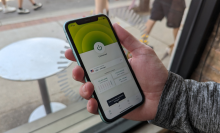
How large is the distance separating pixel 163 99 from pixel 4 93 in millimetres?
619

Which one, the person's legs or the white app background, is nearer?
the white app background

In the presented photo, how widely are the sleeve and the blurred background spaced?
30cm

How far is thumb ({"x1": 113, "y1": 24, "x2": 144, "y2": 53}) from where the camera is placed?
58cm

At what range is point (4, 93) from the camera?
680 mm

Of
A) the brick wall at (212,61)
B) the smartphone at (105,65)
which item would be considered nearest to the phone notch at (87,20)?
the smartphone at (105,65)

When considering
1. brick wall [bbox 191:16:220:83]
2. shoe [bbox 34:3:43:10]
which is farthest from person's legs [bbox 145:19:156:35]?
shoe [bbox 34:3:43:10]

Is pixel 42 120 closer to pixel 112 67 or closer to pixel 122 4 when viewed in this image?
pixel 112 67

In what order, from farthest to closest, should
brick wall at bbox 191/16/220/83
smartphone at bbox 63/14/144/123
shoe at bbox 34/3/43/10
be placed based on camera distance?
brick wall at bbox 191/16/220/83 → shoe at bbox 34/3/43/10 → smartphone at bbox 63/14/144/123

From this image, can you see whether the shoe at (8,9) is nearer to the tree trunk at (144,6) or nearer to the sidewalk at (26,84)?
the sidewalk at (26,84)

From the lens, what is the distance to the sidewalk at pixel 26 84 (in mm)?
665

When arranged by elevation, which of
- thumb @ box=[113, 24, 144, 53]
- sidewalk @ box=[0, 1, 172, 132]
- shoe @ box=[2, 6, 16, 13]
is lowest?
sidewalk @ box=[0, 1, 172, 132]

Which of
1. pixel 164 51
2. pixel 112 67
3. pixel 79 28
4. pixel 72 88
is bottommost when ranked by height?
pixel 72 88

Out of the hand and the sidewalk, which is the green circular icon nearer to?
the hand

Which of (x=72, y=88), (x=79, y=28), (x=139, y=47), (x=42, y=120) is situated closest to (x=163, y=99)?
(x=139, y=47)
